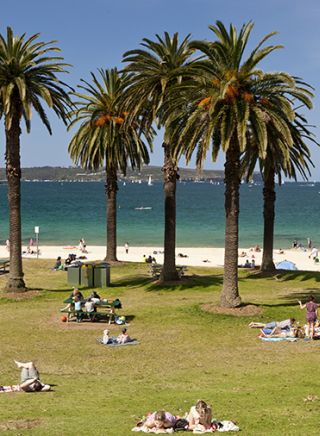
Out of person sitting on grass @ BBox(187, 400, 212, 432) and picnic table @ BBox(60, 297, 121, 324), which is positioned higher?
person sitting on grass @ BBox(187, 400, 212, 432)

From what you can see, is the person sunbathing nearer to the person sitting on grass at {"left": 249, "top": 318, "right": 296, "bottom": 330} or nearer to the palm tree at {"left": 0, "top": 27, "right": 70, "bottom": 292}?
the person sitting on grass at {"left": 249, "top": 318, "right": 296, "bottom": 330}

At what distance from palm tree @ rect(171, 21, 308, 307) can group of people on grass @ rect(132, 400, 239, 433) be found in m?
13.0

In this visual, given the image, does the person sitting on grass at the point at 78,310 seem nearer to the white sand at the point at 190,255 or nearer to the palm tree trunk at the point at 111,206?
the palm tree trunk at the point at 111,206

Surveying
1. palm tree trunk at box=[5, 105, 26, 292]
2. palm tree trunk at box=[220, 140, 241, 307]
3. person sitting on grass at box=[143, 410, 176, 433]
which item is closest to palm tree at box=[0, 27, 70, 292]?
palm tree trunk at box=[5, 105, 26, 292]

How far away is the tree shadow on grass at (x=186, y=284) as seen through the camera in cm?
3009

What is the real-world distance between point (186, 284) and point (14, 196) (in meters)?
9.79

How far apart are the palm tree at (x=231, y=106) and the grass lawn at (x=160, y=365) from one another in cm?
329

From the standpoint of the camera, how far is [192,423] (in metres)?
11.6

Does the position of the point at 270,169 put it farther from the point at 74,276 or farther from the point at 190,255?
the point at 190,255

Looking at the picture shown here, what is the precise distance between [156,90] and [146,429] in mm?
21414

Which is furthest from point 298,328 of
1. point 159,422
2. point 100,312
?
point 159,422

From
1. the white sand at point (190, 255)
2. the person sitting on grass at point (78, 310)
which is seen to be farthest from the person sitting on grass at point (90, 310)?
the white sand at point (190, 255)

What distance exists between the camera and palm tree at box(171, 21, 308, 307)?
2325 cm

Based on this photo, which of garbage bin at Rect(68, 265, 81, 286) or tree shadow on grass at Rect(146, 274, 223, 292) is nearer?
tree shadow on grass at Rect(146, 274, 223, 292)
